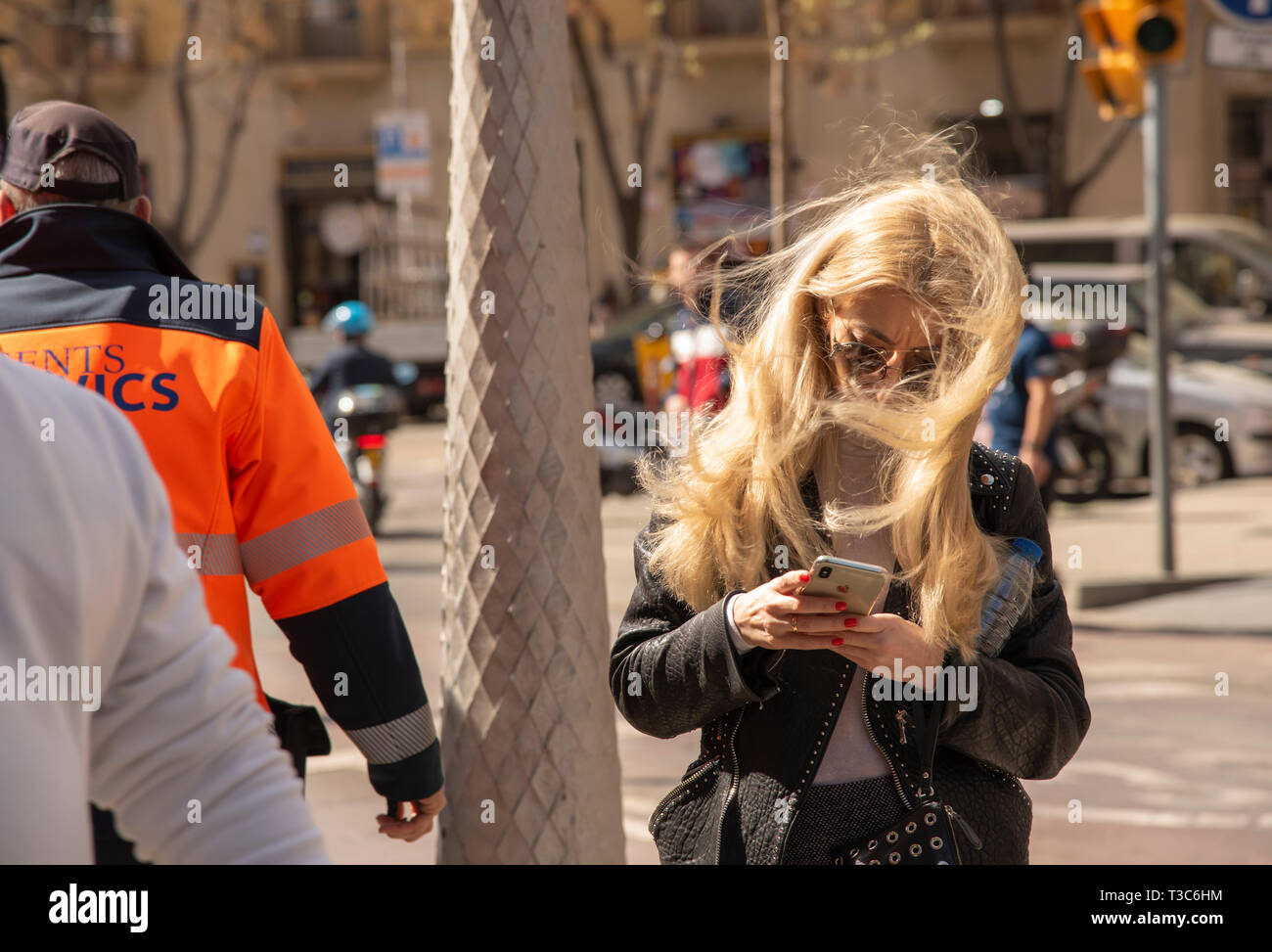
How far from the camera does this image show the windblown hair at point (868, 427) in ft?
7.14

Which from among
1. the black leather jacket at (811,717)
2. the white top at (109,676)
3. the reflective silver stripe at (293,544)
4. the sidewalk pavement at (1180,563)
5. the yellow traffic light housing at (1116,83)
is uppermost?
the yellow traffic light housing at (1116,83)

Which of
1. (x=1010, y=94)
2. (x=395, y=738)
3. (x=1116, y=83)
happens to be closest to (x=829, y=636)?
(x=395, y=738)

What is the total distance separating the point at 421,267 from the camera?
1122 inches

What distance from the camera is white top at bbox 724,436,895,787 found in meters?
2.12

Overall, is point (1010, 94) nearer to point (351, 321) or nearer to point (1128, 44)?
point (351, 321)

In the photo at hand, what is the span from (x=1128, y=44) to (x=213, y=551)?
775cm

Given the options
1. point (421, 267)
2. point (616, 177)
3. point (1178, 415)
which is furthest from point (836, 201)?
point (421, 267)

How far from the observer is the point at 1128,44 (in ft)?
29.5

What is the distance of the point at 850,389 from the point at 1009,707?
48 centimetres

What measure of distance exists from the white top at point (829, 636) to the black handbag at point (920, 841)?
62 millimetres

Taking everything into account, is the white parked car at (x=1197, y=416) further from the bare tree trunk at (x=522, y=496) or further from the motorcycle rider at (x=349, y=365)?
the bare tree trunk at (x=522, y=496)

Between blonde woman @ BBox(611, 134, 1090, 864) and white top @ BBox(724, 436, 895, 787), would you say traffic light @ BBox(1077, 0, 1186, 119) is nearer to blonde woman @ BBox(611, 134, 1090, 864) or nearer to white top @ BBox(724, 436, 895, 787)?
blonde woman @ BBox(611, 134, 1090, 864)

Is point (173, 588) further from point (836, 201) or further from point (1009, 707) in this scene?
point (836, 201)

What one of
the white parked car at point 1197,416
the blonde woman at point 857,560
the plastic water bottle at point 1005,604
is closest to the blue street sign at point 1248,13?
the white parked car at point 1197,416
